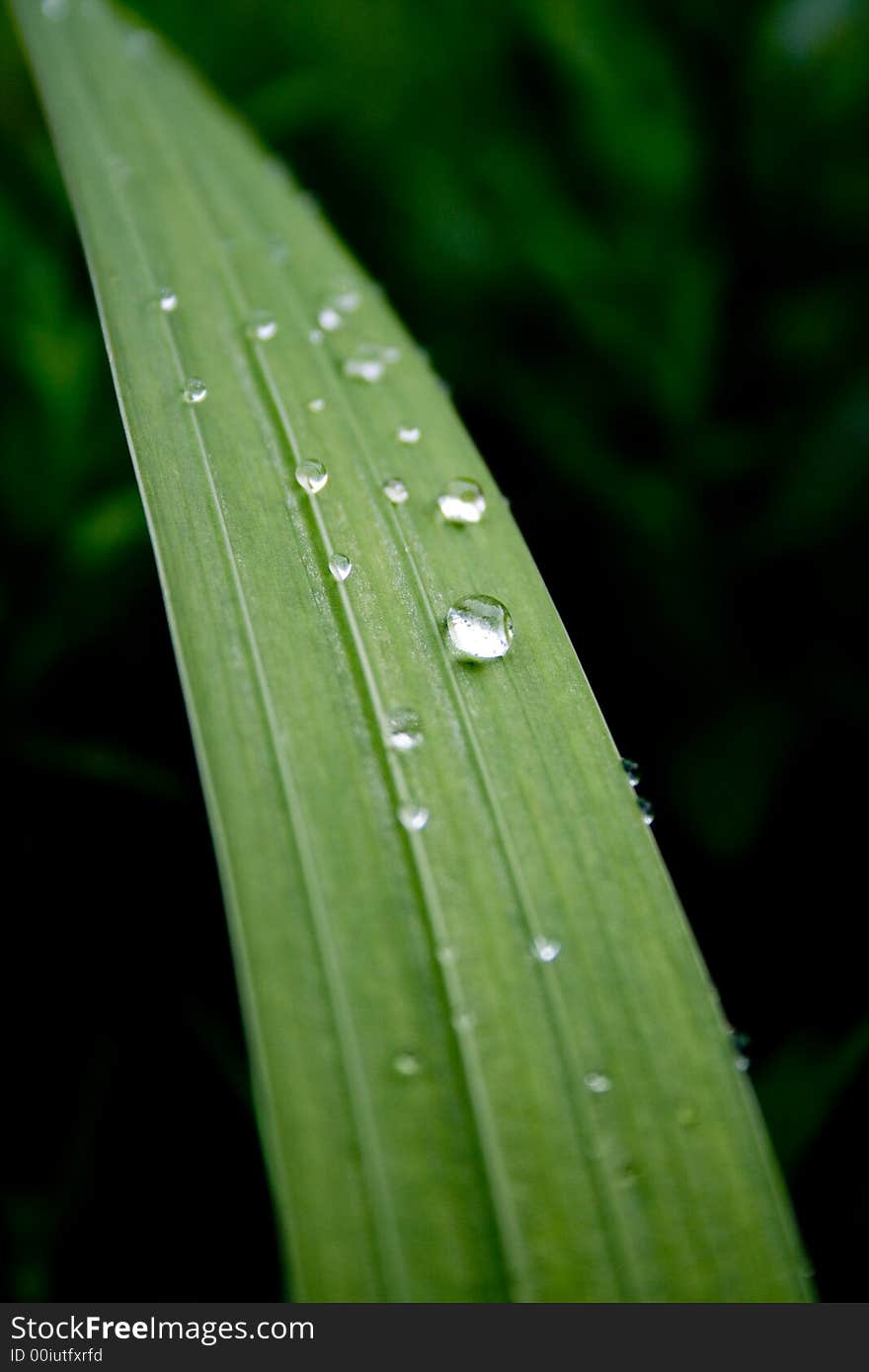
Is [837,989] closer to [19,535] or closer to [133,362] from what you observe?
[133,362]

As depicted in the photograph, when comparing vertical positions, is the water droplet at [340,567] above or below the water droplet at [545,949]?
above

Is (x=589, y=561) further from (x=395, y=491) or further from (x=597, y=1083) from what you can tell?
(x=597, y=1083)

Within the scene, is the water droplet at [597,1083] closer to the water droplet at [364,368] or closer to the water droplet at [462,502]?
the water droplet at [462,502]

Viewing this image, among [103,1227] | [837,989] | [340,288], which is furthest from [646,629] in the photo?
[103,1227]

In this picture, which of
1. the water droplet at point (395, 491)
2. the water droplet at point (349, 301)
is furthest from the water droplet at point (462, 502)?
the water droplet at point (349, 301)

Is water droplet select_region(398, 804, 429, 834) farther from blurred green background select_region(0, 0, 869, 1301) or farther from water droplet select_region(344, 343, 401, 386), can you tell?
blurred green background select_region(0, 0, 869, 1301)

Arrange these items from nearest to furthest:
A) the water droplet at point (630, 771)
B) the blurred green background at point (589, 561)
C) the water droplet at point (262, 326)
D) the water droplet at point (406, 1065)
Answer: the water droplet at point (406, 1065), the water droplet at point (630, 771), the water droplet at point (262, 326), the blurred green background at point (589, 561)

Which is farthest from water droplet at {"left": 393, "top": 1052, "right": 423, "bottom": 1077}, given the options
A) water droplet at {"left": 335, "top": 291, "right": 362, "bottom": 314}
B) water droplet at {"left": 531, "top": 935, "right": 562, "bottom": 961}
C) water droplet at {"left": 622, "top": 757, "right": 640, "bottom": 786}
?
water droplet at {"left": 335, "top": 291, "right": 362, "bottom": 314}

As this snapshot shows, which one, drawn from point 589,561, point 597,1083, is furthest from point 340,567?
point 589,561
